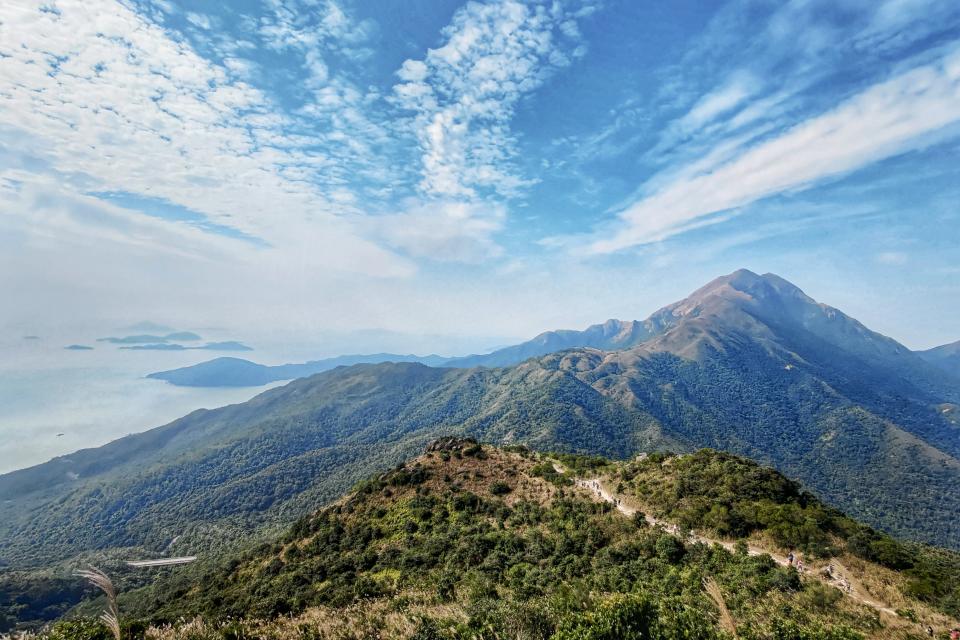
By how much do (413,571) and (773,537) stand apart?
32243 millimetres

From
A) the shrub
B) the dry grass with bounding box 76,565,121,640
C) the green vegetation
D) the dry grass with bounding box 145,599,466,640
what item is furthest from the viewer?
the shrub

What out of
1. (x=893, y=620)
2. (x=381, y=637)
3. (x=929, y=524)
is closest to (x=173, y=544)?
(x=381, y=637)

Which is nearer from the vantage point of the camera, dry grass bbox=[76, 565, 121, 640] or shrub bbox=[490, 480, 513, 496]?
dry grass bbox=[76, 565, 121, 640]

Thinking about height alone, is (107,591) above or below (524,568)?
above

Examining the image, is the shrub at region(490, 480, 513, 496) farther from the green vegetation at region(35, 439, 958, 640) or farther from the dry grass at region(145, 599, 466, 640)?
the dry grass at region(145, 599, 466, 640)

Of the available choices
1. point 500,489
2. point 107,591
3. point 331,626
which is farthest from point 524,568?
point 107,591

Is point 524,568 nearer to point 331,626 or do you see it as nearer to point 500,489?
point 331,626

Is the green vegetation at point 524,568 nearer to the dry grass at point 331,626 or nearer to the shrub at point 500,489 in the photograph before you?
the dry grass at point 331,626

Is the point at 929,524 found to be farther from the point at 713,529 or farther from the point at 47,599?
the point at 47,599

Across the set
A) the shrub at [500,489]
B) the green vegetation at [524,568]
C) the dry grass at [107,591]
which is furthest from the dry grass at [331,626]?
the shrub at [500,489]

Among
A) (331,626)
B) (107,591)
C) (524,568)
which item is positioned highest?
(107,591)

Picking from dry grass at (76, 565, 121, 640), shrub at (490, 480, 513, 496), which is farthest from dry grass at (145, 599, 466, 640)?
shrub at (490, 480, 513, 496)

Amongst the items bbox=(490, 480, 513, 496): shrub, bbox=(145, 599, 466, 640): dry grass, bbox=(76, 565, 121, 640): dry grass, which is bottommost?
bbox=(490, 480, 513, 496): shrub

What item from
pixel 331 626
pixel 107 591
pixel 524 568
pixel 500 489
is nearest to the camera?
pixel 107 591
